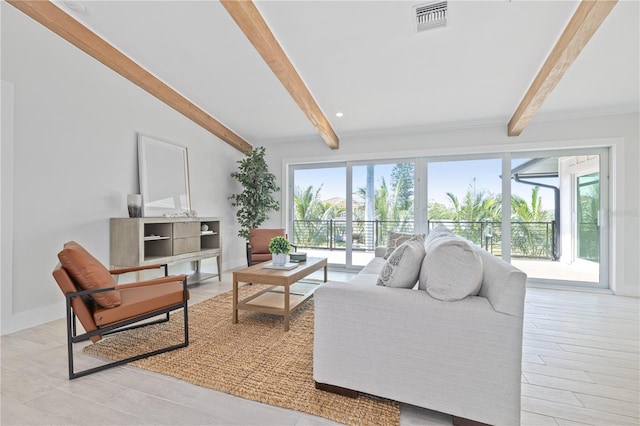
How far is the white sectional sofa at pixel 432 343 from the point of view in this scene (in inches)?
52.9

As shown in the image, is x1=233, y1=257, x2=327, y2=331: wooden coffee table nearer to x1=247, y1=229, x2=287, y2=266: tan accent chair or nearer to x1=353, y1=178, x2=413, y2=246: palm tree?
x1=247, y1=229, x2=287, y2=266: tan accent chair

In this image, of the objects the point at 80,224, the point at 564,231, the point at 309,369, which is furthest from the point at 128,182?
the point at 564,231

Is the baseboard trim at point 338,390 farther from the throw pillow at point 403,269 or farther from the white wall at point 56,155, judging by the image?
the white wall at point 56,155

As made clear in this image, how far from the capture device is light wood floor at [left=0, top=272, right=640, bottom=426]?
1.51 meters

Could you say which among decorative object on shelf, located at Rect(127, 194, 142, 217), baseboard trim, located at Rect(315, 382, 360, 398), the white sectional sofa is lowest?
baseboard trim, located at Rect(315, 382, 360, 398)

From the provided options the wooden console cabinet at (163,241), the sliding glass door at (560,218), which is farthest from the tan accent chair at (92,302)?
the sliding glass door at (560,218)

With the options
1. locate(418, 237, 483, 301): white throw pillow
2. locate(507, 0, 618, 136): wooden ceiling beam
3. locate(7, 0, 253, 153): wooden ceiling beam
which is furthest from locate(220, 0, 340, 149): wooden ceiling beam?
locate(507, 0, 618, 136): wooden ceiling beam

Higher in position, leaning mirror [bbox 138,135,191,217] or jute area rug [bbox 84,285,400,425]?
leaning mirror [bbox 138,135,191,217]

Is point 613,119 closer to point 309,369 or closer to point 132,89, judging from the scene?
point 309,369

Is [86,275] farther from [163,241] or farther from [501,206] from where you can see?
[501,206]

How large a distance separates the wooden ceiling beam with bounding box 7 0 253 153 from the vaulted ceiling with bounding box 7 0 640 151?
0.22ft

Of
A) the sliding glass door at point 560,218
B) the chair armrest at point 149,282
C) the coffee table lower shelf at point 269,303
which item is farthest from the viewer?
the sliding glass door at point 560,218

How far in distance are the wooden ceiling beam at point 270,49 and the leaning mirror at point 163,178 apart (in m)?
2.09

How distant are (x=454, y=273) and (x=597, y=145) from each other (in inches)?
171
